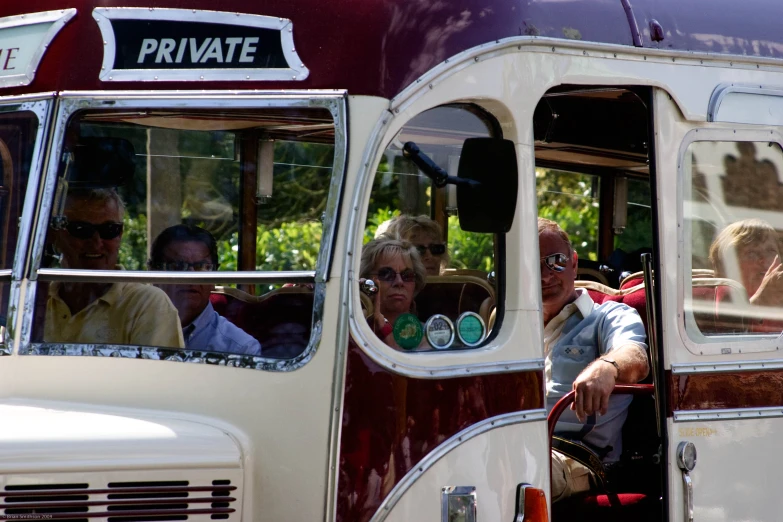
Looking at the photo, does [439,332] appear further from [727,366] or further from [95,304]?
[727,366]

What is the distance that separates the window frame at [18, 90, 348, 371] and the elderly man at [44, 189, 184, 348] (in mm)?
42

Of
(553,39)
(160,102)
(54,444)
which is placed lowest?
(54,444)

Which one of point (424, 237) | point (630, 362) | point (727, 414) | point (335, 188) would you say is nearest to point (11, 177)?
point (335, 188)

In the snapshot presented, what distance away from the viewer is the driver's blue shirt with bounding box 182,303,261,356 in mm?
3434

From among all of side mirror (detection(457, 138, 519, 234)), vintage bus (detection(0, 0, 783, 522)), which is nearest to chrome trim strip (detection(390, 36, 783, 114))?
vintage bus (detection(0, 0, 783, 522))

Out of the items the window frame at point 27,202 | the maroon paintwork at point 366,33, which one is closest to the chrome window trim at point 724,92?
the maroon paintwork at point 366,33

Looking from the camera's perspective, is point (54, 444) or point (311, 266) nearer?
point (54, 444)

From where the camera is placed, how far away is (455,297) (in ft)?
11.8

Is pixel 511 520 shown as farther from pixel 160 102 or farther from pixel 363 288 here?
pixel 160 102

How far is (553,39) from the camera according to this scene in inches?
146

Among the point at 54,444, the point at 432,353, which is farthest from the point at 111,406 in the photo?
the point at 432,353

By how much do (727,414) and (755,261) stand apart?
630mm

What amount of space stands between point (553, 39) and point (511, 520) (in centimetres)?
157

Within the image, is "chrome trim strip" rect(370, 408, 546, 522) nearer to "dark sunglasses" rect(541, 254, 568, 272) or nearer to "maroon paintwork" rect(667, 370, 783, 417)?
"maroon paintwork" rect(667, 370, 783, 417)
